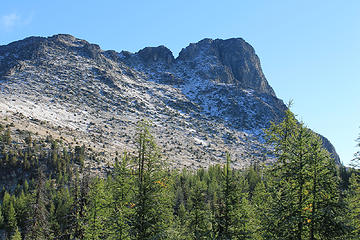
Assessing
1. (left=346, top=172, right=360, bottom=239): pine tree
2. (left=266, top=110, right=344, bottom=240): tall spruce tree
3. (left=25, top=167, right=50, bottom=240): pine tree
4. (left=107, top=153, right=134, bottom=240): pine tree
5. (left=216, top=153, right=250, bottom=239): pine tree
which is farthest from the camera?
(left=25, top=167, right=50, bottom=240): pine tree

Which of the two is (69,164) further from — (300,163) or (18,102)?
(300,163)

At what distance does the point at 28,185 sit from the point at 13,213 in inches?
758

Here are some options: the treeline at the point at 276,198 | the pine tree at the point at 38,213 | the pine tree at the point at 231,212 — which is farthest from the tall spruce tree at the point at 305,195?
the pine tree at the point at 38,213

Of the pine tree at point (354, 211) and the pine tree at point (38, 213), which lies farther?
the pine tree at point (38, 213)

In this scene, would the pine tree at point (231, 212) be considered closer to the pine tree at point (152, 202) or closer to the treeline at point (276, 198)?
the treeline at point (276, 198)

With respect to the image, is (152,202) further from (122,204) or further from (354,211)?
(354,211)

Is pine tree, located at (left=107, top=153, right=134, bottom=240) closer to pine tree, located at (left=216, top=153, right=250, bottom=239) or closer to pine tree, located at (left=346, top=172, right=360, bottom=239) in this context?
pine tree, located at (left=216, top=153, right=250, bottom=239)

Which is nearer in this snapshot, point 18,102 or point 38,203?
point 38,203

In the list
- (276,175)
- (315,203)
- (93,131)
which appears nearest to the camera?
(315,203)

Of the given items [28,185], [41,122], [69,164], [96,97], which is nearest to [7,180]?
[28,185]

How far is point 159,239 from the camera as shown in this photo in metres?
16.2

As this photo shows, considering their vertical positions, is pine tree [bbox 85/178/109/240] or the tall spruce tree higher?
the tall spruce tree

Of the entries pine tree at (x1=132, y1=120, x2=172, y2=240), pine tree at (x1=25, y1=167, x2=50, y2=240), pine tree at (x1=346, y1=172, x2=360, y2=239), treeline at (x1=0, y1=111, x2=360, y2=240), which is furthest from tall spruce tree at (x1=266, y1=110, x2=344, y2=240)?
pine tree at (x1=25, y1=167, x2=50, y2=240)

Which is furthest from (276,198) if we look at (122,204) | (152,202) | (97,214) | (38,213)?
(38,213)
